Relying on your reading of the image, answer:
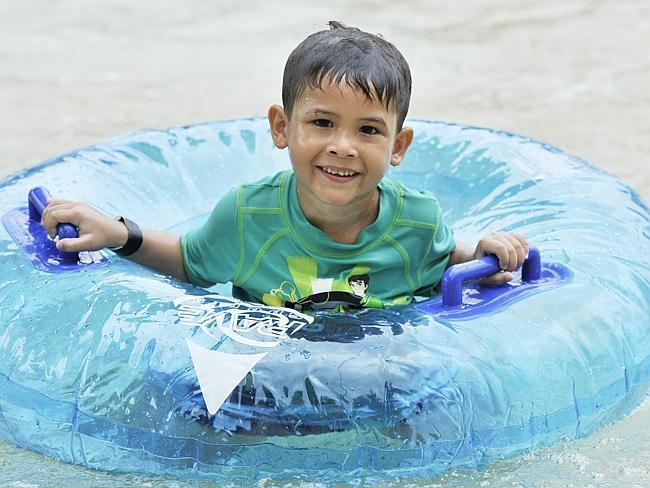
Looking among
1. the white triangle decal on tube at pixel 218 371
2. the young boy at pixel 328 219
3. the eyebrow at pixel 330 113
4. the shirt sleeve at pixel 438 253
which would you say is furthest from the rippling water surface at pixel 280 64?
the white triangle decal on tube at pixel 218 371

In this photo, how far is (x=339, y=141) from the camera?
8.19ft

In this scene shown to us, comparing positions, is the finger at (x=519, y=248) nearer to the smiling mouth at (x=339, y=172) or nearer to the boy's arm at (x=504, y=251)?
Result: the boy's arm at (x=504, y=251)

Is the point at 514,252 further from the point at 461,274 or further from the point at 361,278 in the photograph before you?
the point at 361,278

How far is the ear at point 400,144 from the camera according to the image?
2.67m

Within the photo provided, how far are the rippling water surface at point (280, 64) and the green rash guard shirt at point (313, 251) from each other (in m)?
1.98

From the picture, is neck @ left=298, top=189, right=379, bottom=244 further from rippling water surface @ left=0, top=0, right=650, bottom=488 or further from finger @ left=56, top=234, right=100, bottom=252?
rippling water surface @ left=0, top=0, right=650, bottom=488

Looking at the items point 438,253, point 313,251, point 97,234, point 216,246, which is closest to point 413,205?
point 438,253

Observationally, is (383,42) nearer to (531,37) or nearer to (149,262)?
(149,262)

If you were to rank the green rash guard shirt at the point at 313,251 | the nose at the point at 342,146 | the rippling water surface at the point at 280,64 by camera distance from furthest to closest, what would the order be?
the rippling water surface at the point at 280,64, the green rash guard shirt at the point at 313,251, the nose at the point at 342,146

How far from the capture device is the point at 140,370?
2.35 m

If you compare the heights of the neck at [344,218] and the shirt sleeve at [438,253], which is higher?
the neck at [344,218]

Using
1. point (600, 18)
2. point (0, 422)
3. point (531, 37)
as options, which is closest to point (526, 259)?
point (0, 422)

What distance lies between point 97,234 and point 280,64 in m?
3.99

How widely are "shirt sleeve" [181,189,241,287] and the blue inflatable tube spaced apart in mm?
165
